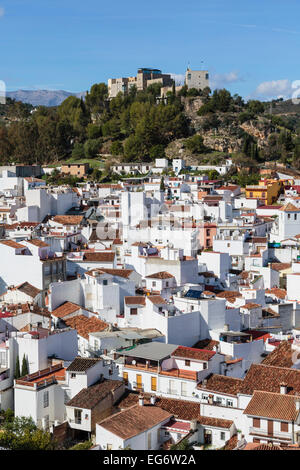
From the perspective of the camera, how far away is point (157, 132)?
38094 mm

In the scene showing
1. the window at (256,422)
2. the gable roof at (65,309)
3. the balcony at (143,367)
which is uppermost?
the gable roof at (65,309)

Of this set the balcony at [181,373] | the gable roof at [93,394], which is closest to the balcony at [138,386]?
the balcony at [181,373]

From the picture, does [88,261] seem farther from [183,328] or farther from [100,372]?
[100,372]

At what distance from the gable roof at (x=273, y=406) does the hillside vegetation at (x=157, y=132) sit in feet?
85.9

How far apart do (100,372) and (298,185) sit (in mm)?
20900

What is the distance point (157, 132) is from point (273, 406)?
99.2ft

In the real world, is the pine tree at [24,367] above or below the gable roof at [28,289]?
below

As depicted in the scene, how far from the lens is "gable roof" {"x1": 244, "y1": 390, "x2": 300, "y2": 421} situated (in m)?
8.84

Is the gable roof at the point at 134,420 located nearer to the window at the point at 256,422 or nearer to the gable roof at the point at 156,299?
the window at the point at 256,422

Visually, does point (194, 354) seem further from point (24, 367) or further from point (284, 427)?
point (24, 367)

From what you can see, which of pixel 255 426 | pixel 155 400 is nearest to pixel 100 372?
pixel 155 400

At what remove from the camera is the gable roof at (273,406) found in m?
8.84

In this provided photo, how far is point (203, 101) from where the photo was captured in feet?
139

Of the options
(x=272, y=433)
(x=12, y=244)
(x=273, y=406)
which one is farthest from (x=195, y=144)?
(x=272, y=433)
